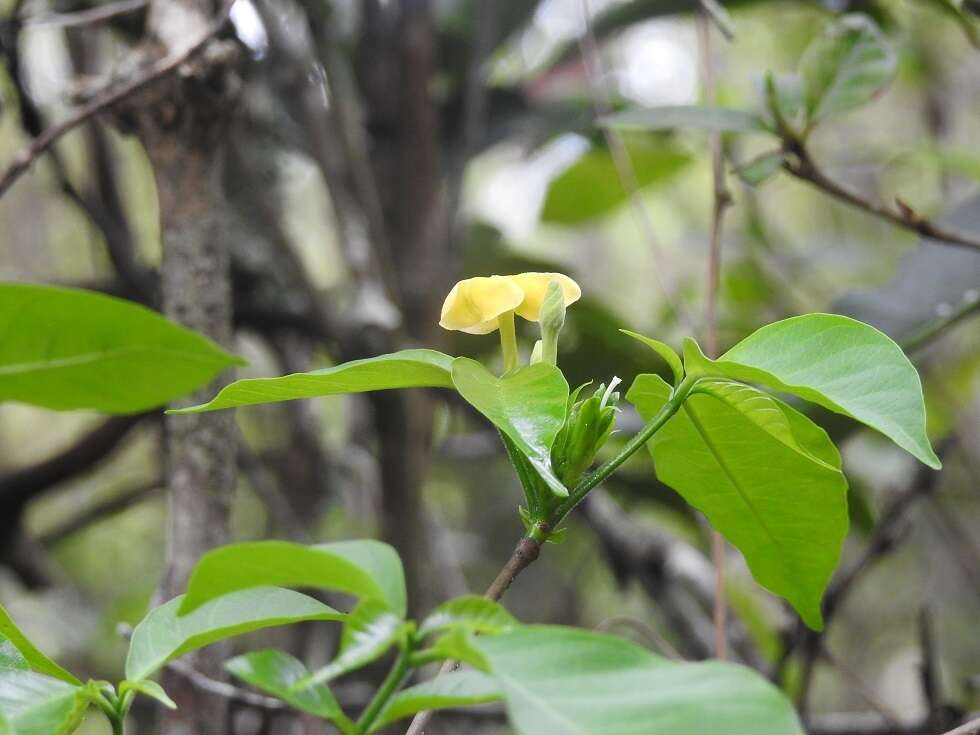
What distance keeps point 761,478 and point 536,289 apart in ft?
0.40

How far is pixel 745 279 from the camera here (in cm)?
146

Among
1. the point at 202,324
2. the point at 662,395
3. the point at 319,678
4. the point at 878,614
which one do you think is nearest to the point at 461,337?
the point at 202,324

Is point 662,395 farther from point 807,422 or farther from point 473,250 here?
point 473,250

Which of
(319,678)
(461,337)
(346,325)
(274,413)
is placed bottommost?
(274,413)

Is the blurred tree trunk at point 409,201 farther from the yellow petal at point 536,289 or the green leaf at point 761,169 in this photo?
the yellow petal at point 536,289

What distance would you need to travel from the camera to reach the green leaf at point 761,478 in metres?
0.38

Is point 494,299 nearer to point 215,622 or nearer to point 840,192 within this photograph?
point 215,622

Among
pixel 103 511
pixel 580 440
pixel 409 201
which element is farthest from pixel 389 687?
pixel 103 511

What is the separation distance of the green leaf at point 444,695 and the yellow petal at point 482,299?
0.15 m

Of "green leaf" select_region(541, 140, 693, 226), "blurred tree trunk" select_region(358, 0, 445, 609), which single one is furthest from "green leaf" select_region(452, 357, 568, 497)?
"green leaf" select_region(541, 140, 693, 226)

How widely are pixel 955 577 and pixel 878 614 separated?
0.20 metres

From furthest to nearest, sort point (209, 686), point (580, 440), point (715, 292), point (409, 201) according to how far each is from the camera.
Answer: point (409, 201) → point (715, 292) → point (209, 686) → point (580, 440)

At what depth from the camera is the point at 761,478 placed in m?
0.39

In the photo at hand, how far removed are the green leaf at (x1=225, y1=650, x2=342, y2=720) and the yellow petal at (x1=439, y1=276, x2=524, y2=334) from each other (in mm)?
151
